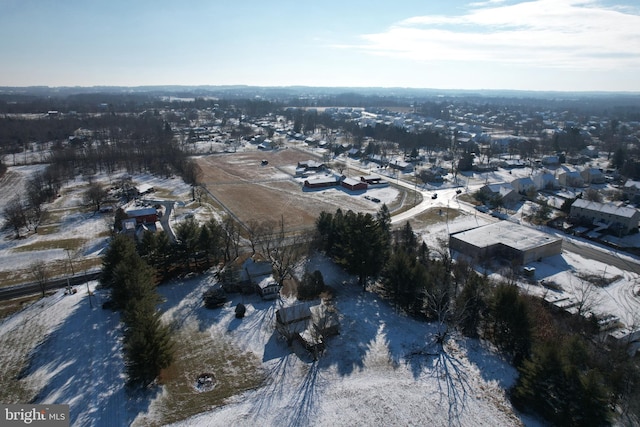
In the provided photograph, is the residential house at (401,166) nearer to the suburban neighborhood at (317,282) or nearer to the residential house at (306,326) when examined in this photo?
the suburban neighborhood at (317,282)

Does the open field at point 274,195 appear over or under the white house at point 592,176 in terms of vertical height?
under

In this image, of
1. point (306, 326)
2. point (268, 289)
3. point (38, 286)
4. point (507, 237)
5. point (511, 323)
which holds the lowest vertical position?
point (38, 286)

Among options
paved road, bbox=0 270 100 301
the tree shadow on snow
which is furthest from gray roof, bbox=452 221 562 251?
paved road, bbox=0 270 100 301

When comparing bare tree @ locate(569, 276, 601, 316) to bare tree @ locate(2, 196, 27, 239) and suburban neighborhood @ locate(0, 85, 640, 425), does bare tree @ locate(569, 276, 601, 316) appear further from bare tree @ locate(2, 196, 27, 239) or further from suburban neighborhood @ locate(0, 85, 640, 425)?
bare tree @ locate(2, 196, 27, 239)

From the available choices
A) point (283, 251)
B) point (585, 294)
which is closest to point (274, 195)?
point (283, 251)

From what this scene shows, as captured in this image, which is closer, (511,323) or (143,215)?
(511,323)

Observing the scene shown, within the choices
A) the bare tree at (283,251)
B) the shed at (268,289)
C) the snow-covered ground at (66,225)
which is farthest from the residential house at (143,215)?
the shed at (268,289)

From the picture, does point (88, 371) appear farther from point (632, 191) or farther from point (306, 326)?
point (632, 191)

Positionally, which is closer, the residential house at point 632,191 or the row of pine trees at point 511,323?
the row of pine trees at point 511,323
